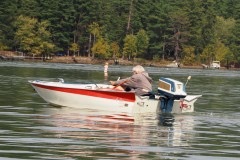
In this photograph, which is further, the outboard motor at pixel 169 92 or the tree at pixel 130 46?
the tree at pixel 130 46

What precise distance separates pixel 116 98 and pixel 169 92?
1.93m

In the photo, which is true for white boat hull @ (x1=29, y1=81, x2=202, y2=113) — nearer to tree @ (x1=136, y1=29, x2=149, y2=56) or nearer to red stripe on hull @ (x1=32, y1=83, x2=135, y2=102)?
red stripe on hull @ (x1=32, y1=83, x2=135, y2=102)

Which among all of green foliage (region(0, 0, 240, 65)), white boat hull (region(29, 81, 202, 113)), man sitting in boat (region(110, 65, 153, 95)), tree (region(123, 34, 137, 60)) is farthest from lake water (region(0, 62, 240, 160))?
tree (region(123, 34, 137, 60))

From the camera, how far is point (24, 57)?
131 m

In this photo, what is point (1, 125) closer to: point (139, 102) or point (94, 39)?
point (139, 102)

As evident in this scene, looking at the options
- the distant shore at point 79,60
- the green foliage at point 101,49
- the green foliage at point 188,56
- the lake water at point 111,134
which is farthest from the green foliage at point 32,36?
the lake water at point 111,134

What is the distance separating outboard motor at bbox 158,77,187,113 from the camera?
27.5 m

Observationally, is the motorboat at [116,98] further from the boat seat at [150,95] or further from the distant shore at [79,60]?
the distant shore at [79,60]

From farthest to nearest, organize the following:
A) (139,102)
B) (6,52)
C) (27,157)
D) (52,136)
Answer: (6,52), (139,102), (52,136), (27,157)

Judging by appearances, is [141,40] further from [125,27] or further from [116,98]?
[116,98]

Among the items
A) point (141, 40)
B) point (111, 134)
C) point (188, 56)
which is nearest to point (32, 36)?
point (141, 40)

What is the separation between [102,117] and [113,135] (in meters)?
5.44

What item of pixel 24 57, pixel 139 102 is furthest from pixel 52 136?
pixel 24 57

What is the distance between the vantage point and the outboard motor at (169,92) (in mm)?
27531
